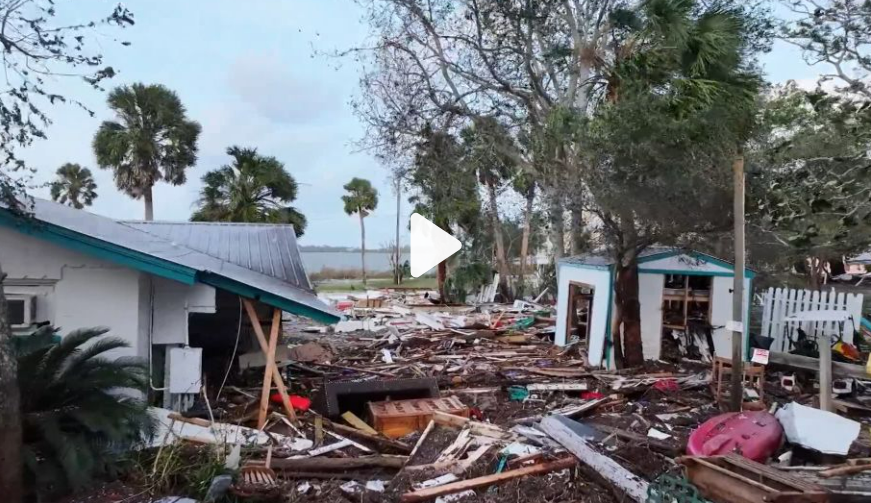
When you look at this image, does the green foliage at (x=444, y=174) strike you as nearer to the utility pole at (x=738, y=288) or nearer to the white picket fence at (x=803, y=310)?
the white picket fence at (x=803, y=310)

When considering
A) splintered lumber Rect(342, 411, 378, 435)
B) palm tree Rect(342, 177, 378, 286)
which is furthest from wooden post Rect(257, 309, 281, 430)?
palm tree Rect(342, 177, 378, 286)

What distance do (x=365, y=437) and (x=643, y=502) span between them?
377 cm

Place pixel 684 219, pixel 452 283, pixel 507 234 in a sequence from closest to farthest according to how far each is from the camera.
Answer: pixel 684 219 < pixel 452 283 < pixel 507 234

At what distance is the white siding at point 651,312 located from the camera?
13367mm

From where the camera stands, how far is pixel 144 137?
25906mm

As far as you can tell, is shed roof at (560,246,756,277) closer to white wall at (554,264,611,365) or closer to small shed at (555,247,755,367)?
small shed at (555,247,755,367)

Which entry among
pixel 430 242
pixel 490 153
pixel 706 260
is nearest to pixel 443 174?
pixel 490 153

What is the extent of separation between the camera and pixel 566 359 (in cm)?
1470

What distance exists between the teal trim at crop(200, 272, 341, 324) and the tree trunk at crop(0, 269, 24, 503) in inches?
119

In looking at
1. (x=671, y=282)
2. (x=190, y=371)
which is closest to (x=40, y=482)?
(x=190, y=371)

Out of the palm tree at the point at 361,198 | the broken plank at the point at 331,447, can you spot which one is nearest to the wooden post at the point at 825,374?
the broken plank at the point at 331,447

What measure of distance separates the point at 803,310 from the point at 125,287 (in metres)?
13.2

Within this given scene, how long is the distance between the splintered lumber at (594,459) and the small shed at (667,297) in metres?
4.83

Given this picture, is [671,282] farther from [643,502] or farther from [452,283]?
[452,283]
